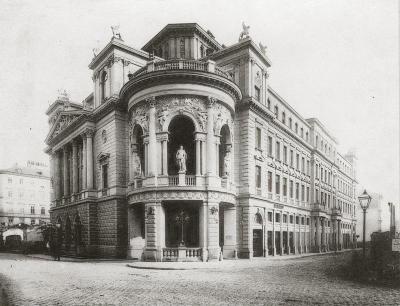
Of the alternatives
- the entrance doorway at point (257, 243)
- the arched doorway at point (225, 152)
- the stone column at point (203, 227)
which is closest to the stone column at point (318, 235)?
the entrance doorway at point (257, 243)

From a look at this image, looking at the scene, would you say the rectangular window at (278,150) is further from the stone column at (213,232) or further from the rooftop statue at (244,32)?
the stone column at (213,232)

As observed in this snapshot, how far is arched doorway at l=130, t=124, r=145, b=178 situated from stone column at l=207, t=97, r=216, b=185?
5716 millimetres

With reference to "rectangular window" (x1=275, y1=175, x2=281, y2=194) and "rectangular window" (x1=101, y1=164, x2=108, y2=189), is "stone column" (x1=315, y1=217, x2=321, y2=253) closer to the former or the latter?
"rectangular window" (x1=275, y1=175, x2=281, y2=194)

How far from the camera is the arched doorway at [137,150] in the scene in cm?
3014

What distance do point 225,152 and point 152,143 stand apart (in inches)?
243

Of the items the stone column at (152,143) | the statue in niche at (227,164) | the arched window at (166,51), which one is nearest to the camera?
the stone column at (152,143)

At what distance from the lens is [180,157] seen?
27.2 meters

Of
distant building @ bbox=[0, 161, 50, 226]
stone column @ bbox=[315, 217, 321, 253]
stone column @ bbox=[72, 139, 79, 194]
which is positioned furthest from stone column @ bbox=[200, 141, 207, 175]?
distant building @ bbox=[0, 161, 50, 226]

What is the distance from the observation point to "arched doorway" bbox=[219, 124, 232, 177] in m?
29.8

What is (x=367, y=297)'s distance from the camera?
12.2 meters

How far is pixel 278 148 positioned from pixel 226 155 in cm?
1109

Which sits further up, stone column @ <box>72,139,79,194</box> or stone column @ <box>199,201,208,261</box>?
stone column @ <box>72,139,79,194</box>

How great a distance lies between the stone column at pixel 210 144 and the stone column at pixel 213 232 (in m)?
1.77

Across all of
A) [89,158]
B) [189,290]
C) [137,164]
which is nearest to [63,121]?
[89,158]
